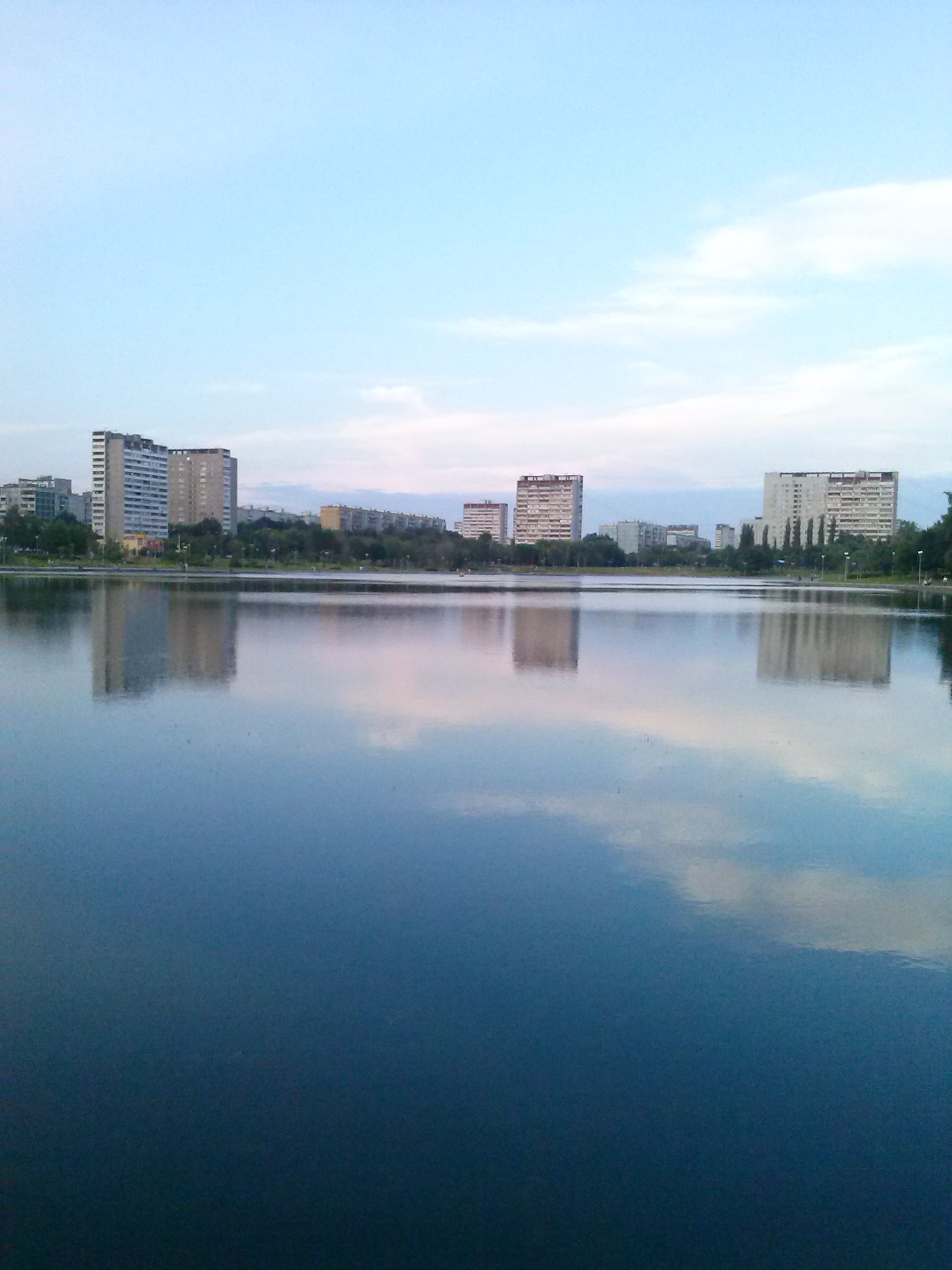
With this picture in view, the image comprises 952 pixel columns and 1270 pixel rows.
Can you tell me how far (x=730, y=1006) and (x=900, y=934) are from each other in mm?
1524

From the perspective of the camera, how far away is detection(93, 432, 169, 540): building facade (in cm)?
13350

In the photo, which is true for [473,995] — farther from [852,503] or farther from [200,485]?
[852,503]

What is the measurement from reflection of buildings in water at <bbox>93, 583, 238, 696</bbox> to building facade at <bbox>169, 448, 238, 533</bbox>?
428 ft

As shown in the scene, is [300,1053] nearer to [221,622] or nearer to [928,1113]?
[928,1113]

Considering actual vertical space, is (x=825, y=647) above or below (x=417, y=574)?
below

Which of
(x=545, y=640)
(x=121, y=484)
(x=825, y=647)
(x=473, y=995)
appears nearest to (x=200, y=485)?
(x=121, y=484)

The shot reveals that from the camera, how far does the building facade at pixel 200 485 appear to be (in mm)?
158875

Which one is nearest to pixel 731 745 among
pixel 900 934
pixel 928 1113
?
pixel 900 934

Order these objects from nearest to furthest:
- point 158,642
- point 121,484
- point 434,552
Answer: point 158,642 < point 434,552 < point 121,484

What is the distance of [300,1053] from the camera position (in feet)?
13.8

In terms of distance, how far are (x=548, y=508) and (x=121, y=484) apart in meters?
86.6

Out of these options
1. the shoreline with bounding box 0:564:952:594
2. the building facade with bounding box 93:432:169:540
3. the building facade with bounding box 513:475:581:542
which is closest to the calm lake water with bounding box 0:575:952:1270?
the shoreline with bounding box 0:564:952:594

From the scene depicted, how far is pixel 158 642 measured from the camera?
18953 millimetres

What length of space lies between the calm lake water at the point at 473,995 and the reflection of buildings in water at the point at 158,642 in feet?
10.1
